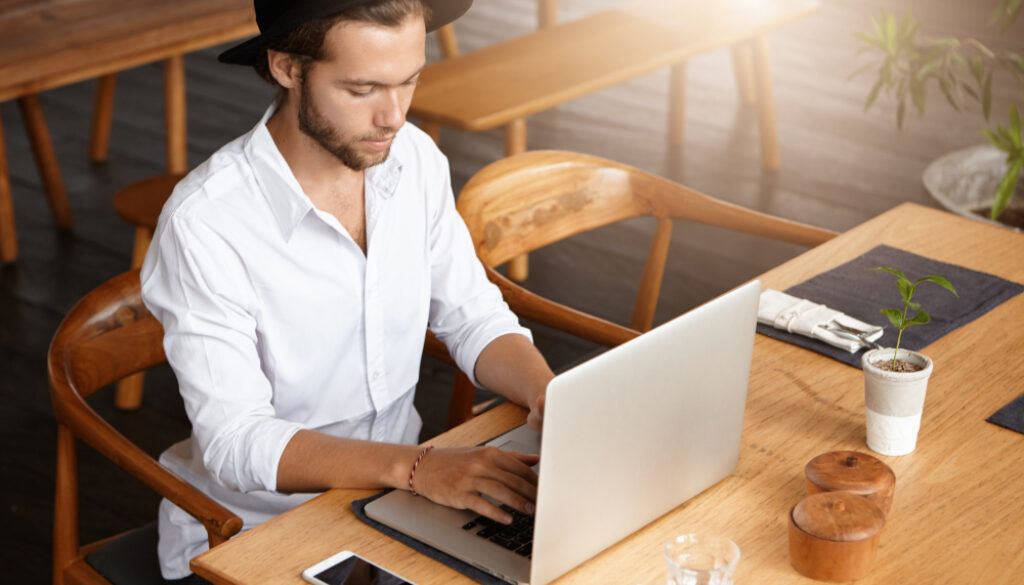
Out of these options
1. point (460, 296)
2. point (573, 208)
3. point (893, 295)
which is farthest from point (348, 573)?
point (573, 208)

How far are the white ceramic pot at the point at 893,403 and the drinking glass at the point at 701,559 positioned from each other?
1.02 ft

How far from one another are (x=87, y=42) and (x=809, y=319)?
235 centimetres

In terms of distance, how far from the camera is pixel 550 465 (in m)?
1.15

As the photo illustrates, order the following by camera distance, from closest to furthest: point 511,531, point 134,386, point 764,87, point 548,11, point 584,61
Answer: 1. point 511,531
2. point 134,386
3. point 584,61
4. point 764,87
5. point 548,11

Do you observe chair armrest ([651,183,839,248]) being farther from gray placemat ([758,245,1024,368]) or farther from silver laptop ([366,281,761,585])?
silver laptop ([366,281,761,585])

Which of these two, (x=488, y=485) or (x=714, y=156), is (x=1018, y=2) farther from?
(x=488, y=485)

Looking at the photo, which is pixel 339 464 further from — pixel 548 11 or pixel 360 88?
pixel 548 11

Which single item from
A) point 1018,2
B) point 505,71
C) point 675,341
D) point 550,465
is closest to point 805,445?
point 675,341

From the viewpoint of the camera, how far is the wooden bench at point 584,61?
3400 mm

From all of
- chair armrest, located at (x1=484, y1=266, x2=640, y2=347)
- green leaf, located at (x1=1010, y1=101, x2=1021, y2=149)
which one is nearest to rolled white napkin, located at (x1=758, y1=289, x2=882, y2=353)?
chair armrest, located at (x1=484, y1=266, x2=640, y2=347)

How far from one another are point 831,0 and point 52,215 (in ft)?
12.7

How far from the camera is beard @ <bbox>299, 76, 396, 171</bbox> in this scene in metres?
1.62

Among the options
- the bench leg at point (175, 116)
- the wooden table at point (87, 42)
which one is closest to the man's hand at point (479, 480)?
the wooden table at point (87, 42)

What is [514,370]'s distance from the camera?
5.80ft
